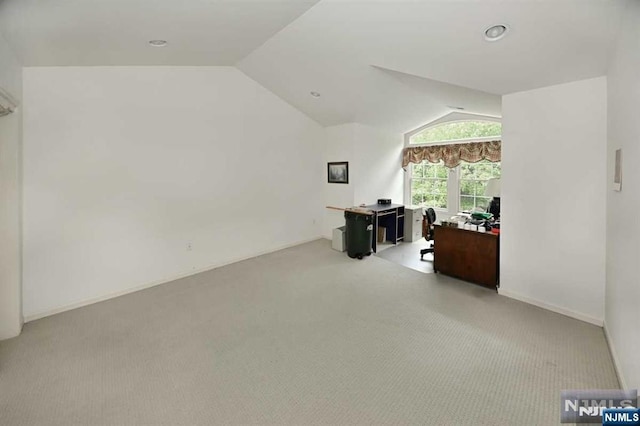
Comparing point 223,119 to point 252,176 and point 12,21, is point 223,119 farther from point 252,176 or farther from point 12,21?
point 12,21

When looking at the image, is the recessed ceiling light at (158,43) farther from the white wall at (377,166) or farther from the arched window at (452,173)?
the arched window at (452,173)

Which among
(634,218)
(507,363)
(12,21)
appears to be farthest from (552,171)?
(12,21)

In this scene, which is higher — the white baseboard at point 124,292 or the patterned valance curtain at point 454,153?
the patterned valance curtain at point 454,153

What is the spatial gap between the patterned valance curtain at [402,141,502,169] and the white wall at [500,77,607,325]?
1915mm

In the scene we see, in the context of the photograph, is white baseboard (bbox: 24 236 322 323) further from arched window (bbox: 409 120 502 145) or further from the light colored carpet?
arched window (bbox: 409 120 502 145)

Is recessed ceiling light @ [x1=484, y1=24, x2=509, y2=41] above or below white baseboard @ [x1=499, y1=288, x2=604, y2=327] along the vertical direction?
above

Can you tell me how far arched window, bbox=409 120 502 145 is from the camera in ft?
18.0

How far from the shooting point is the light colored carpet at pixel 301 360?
72.5 inches

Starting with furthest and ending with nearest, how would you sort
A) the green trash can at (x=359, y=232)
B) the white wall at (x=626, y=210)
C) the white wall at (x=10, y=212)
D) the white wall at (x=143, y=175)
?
1. the green trash can at (x=359, y=232)
2. the white wall at (x=143, y=175)
3. the white wall at (x=10, y=212)
4. the white wall at (x=626, y=210)

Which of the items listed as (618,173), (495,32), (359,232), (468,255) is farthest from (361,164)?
(618,173)

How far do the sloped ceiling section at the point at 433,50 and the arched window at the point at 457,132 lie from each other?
2.78 feet

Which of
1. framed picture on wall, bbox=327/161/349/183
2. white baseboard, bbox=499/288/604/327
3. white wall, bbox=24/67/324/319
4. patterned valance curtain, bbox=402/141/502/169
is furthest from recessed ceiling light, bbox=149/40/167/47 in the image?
patterned valance curtain, bbox=402/141/502/169

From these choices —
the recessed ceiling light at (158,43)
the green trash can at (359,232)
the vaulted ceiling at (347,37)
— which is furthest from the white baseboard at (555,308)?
the recessed ceiling light at (158,43)

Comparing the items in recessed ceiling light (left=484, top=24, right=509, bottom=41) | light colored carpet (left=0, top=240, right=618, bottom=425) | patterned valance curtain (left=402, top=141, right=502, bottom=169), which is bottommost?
light colored carpet (left=0, top=240, right=618, bottom=425)
